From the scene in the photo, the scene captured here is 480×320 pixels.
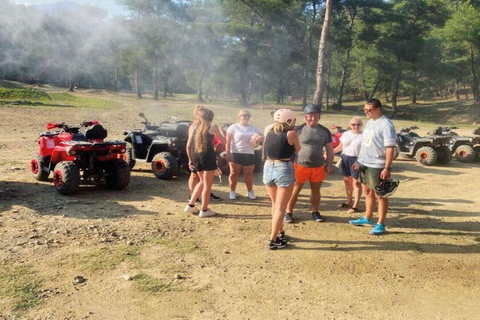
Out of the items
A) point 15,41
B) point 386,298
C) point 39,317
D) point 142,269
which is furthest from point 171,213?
point 15,41

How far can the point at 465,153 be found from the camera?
1088cm

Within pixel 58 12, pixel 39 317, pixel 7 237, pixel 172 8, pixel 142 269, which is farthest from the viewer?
pixel 172 8

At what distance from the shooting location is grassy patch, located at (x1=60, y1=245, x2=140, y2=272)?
155 inches

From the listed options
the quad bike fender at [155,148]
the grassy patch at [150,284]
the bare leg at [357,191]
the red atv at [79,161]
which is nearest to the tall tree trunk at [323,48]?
the quad bike fender at [155,148]

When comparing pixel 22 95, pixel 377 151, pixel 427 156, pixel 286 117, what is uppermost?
pixel 22 95

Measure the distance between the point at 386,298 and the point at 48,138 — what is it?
6386mm

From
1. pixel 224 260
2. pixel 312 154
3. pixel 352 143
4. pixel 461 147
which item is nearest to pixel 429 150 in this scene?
pixel 461 147

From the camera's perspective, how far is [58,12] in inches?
481

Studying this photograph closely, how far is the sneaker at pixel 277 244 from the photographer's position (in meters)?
4.50

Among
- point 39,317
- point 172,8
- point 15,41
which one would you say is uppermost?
point 172,8

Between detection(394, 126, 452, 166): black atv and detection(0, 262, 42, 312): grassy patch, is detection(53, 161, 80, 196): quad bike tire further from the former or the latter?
detection(394, 126, 452, 166): black atv

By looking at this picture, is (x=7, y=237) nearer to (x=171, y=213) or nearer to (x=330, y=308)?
(x=171, y=213)

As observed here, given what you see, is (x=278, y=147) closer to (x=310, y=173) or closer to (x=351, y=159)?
(x=310, y=173)

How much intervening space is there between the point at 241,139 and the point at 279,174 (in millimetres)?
2042
